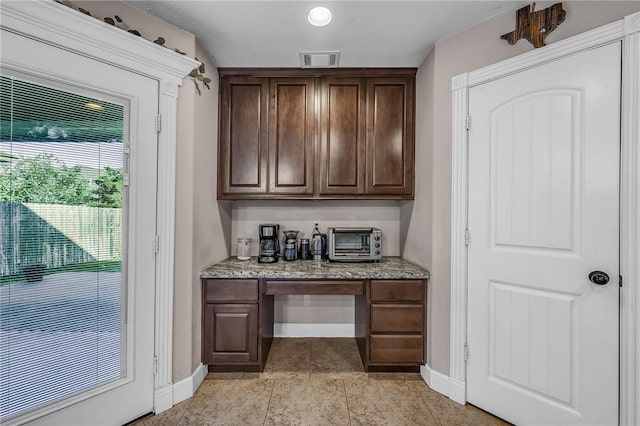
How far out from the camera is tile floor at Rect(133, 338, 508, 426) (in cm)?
175

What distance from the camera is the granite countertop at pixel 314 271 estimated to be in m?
2.12

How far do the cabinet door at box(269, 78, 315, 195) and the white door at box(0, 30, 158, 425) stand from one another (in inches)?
36.2

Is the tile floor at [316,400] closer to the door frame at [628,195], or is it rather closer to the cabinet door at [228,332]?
the cabinet door at [228,332]

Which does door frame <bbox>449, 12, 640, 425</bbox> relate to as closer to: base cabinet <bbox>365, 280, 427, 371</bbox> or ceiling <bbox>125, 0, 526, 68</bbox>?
ceiling <bbox>125, 0, 526, 68</bbox>

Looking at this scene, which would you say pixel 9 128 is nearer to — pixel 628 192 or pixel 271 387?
pixel 271 387

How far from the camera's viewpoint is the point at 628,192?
1351 millimetres

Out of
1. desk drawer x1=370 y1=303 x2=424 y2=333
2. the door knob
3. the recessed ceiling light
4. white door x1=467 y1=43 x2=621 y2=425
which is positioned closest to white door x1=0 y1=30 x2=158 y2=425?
the recessed ceiling light

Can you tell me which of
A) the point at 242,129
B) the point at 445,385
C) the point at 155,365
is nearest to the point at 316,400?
the point at 445,385

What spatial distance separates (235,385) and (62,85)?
2132mm

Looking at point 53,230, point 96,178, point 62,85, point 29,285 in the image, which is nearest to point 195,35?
point 62,85

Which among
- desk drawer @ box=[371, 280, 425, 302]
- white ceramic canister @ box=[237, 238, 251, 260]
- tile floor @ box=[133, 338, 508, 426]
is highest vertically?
white ceramic canister @ box=[237, 238, 251, 260]

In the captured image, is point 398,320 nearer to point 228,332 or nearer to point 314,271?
point 314,271

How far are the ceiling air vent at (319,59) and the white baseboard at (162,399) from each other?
8.24ft

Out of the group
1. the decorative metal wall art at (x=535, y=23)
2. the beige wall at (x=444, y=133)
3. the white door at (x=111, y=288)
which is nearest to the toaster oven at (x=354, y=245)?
the beige wall at (x=444, y=133)
